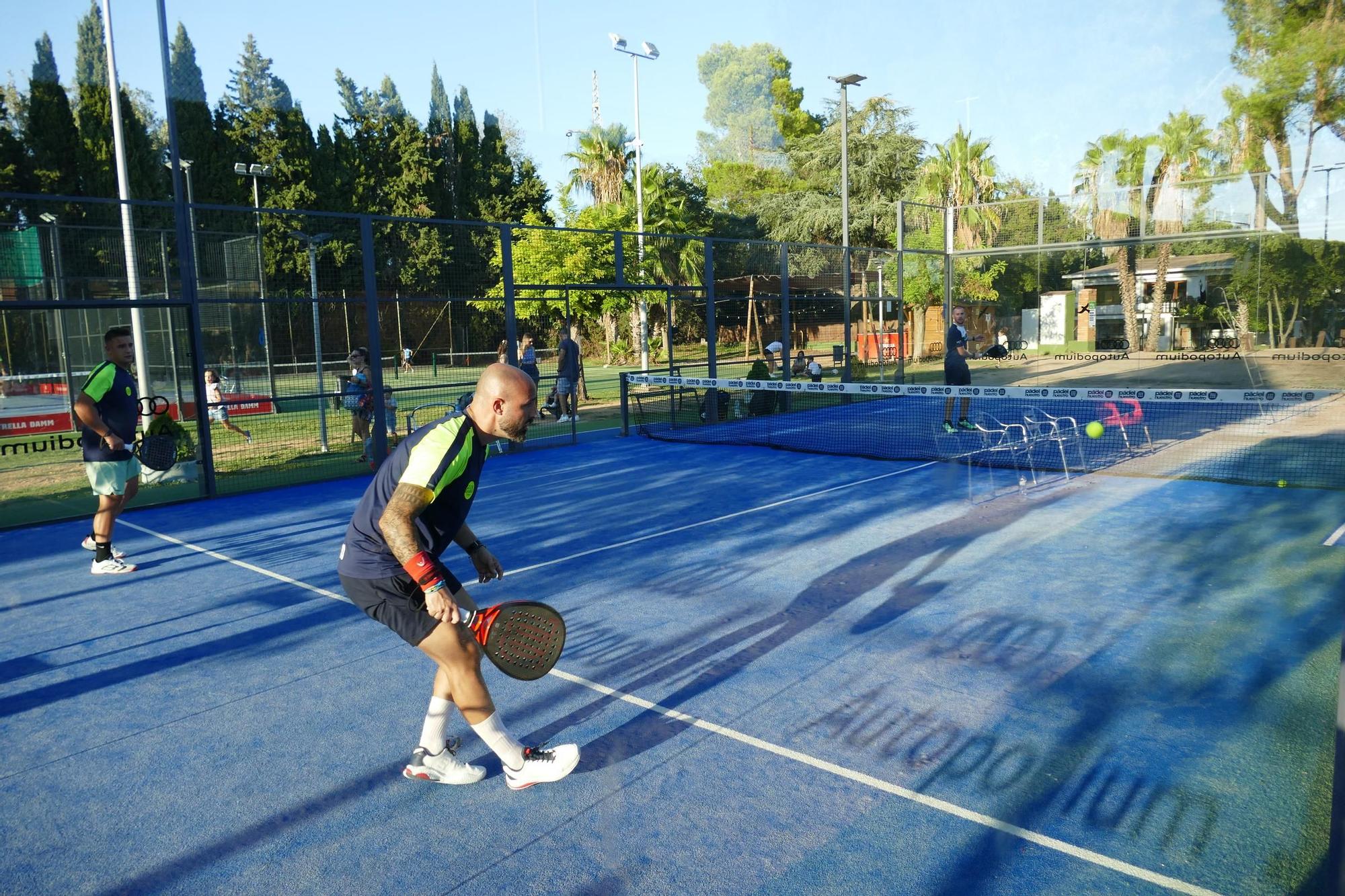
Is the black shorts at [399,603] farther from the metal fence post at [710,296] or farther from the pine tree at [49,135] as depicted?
the pine tree at [49,135]

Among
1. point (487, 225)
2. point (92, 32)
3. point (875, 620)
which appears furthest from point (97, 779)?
point (92, 32)

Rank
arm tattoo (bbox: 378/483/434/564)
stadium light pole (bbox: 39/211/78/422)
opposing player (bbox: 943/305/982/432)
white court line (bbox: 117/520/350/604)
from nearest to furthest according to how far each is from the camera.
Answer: arm tattoo (bbox: 378/483/434/564) < white court line (bbox: 117/520/350/604) < opposing player (bbox: 943/305/982/432) < stadium light pole (bbox: 39/211/78/422)

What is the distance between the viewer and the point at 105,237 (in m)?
21.1

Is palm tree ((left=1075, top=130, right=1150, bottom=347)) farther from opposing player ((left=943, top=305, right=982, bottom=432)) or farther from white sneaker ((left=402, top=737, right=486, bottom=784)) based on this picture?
white sneaker ((left=402, top=737, right=486, bottom=784))

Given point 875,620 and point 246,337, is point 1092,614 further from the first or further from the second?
point 246,337

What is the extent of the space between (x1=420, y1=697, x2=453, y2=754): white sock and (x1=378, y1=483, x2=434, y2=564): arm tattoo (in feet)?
2.77

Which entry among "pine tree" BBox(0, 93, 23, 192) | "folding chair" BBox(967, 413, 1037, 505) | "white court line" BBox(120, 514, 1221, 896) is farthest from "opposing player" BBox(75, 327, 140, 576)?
"pine tree" BBox(0, 93, 23, 192)

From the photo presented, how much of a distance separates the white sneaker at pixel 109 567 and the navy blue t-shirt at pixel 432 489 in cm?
521

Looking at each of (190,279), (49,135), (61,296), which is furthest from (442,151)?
(190,279)

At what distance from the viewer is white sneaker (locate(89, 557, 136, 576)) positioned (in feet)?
25.1

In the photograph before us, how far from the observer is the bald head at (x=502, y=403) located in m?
3.45

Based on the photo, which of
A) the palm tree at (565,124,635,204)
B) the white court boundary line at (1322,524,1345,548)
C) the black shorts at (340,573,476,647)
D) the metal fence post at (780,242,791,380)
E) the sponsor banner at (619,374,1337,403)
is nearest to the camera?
the black shorts at (340,573,476,647)

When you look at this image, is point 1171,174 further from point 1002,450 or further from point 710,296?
point 1002,450

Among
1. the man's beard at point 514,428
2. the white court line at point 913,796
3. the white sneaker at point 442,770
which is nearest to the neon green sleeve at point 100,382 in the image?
the white court line at point 913,796
